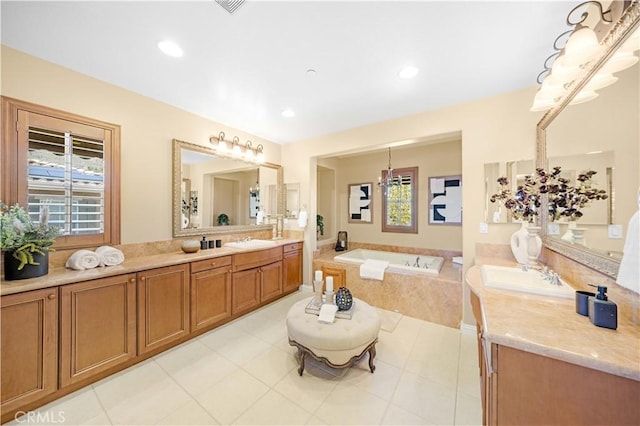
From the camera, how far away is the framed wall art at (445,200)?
3.92 meters

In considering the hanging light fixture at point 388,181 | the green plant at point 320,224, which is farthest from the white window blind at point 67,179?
the hanging light fixture at point 388,181

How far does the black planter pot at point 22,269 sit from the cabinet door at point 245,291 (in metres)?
1.56

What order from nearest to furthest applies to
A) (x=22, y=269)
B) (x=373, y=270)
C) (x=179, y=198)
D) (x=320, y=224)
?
(x=22, y=269)
(x=179, y=198)
(x=373, y=270)
(x=320, y=224)

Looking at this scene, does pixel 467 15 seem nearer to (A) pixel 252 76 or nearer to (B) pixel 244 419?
(A) pixel 252 76

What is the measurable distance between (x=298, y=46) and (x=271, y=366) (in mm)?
2674

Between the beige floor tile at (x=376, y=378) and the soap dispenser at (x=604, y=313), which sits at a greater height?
the soap dispenser at (x=604, y=313)

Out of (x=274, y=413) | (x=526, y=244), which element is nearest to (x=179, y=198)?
(x=274, y=413)

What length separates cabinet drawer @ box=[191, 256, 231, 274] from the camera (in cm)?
242

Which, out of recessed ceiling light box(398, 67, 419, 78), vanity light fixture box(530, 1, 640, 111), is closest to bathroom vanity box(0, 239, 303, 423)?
recessed ceiling light box(398, 67, 419, 78)

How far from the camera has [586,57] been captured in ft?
4.38

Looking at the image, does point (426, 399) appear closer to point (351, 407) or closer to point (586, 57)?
point (351, 407)

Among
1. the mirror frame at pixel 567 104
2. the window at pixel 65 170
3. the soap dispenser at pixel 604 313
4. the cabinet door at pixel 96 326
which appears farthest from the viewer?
the window at pixel 65 170

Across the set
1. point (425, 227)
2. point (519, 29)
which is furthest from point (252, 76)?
point (425, 227)

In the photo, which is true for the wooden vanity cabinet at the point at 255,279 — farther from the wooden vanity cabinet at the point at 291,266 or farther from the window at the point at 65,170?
the window at the point at 65,170
